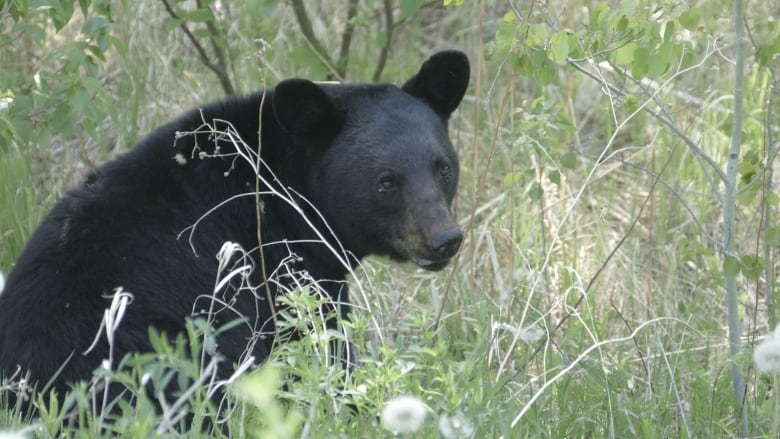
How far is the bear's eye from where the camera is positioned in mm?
4652

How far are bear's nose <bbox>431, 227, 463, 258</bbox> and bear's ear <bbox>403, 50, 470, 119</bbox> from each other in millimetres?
848

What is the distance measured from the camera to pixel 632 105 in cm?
425

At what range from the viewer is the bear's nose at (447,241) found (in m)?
4.42

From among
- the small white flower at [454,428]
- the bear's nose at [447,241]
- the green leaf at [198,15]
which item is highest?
the green leaf at [198,15]

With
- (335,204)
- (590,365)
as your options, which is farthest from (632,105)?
(335,204)

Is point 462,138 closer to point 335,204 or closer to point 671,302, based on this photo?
point 671,302

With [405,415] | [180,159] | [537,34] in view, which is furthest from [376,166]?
[405,415]

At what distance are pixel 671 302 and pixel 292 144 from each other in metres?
2.39

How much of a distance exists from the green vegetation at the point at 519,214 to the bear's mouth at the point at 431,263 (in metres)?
0.20

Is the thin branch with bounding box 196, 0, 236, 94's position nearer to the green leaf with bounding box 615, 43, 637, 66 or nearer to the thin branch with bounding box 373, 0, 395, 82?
the thin branch with bounding box 373, 0, 395, 82

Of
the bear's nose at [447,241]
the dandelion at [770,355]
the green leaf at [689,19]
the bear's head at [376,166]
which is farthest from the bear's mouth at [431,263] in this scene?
the dandelion at [770,355]

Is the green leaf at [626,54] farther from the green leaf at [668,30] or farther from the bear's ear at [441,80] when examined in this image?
the bear's ear at [441,80]

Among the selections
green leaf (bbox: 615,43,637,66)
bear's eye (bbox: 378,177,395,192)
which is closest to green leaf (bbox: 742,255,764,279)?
green leaf (bbox: 615,43,637,66)

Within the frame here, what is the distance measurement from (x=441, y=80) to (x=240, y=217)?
119 centimetres
